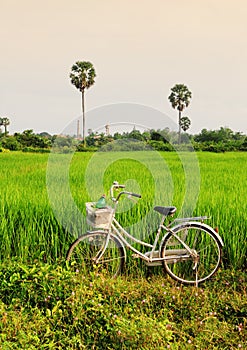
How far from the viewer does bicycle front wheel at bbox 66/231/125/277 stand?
11.8 ft

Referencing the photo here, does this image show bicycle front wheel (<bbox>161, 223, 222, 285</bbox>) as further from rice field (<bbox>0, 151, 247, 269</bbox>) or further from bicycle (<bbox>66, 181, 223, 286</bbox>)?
rice field (<bbox>0, 151, 247, 269</bbox>)

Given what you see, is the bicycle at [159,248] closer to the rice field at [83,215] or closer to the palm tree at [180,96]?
the rice field at [83,215]

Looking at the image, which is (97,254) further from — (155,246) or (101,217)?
(155,246)

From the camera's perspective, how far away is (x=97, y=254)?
12.0 ft

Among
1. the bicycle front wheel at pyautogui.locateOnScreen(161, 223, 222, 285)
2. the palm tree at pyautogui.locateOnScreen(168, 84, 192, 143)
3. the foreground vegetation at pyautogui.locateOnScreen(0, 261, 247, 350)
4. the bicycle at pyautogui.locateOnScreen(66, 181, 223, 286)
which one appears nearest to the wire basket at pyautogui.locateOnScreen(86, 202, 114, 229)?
the bicycle at pyautogui.locateOnScreen(66, 181, 223, 286)

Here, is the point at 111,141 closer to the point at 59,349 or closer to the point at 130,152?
the point at 130,152

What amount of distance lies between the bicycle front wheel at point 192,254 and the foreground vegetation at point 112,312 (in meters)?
0.19

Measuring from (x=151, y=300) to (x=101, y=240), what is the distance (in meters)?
0.63

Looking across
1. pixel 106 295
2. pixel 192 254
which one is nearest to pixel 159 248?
pixel 192 254

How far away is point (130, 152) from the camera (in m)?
4.04

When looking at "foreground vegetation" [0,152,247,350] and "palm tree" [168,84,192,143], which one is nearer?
"foreground vegetation" [0,152,247,350]

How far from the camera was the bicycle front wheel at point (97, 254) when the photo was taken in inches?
141

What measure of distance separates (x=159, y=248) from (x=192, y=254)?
0.30 metres

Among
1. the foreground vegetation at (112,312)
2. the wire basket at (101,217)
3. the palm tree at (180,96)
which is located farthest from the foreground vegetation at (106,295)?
the palm tree at (180,96)
